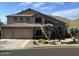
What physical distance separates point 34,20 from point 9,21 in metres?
5.33

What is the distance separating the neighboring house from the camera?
54.0m

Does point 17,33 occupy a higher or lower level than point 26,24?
lower

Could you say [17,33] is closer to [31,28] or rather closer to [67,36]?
[31,28]

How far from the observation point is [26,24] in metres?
55.8

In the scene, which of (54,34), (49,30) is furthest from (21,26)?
(49,30)

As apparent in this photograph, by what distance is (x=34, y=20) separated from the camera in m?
56.3

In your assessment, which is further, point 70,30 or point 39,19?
point 39,19

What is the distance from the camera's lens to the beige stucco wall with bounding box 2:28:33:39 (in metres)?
54.0

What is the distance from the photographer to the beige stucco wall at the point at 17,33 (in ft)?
177

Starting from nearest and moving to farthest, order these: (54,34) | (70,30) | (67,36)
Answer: (70,30)
(54,34)
(67,36)

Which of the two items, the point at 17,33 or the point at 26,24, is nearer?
the point at 17,33

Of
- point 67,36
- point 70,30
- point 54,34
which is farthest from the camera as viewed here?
point 67,36

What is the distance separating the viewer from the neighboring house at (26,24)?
53969 mm

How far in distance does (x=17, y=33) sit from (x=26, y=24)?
8.82 feet
